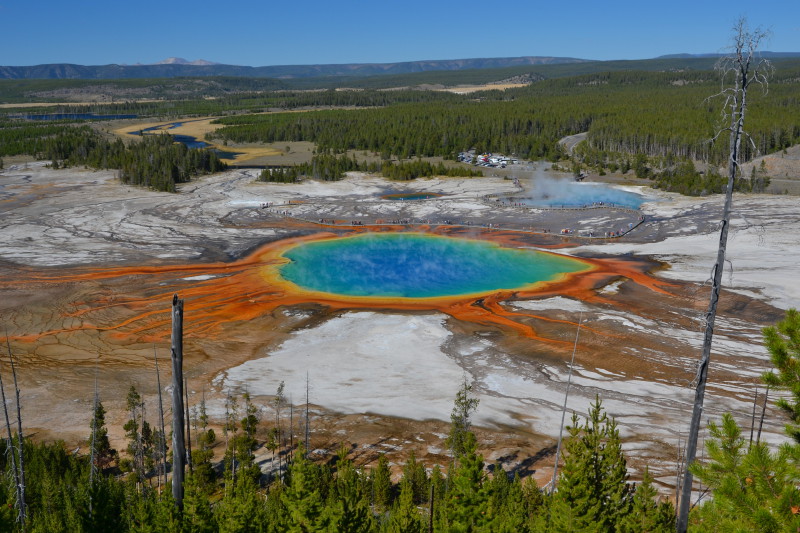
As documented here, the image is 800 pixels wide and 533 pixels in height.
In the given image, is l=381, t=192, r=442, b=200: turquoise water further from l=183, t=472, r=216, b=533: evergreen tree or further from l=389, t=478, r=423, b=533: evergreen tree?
l=183, t=472, r=216, b=533: evergreen tree

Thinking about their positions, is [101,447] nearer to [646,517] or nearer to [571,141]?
[646,517]

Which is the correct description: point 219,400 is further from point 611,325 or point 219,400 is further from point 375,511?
point 611,325

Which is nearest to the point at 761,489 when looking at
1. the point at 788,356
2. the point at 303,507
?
the point at 788,356

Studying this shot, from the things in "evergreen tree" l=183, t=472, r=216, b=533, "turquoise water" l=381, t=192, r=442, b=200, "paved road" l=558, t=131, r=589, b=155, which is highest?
"paved road" l=558, t=131, r=589, b=155

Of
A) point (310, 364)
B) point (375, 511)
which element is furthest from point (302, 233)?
point (375, 511)

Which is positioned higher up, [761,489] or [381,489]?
[761,489]

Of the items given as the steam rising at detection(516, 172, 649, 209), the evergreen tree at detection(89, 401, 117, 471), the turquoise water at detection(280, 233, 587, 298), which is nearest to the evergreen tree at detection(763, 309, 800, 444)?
the evergreen tree at detection(89, 401, 117, 471)

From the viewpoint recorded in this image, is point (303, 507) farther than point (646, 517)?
Yes

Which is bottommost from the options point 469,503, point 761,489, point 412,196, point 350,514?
point 350,514
